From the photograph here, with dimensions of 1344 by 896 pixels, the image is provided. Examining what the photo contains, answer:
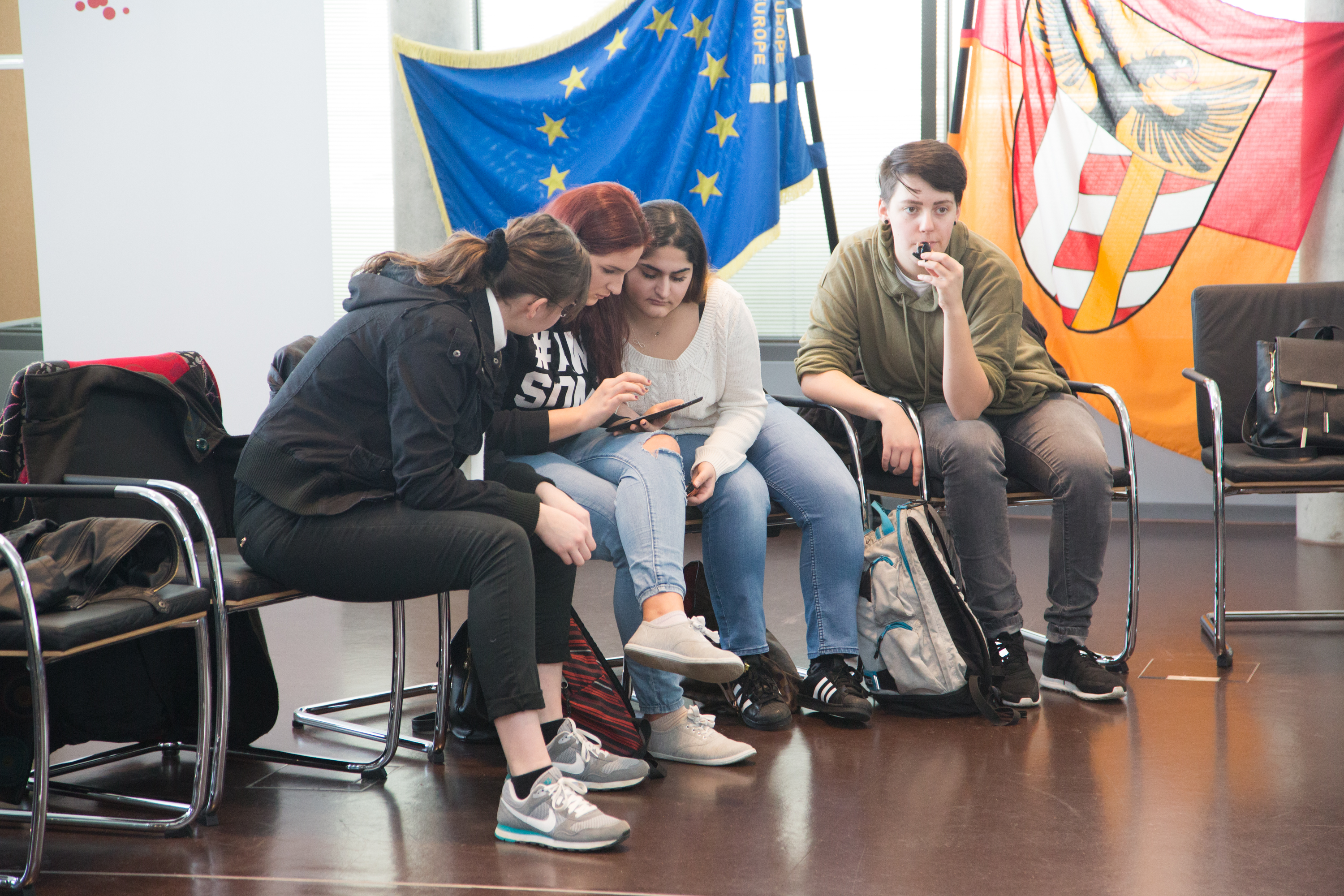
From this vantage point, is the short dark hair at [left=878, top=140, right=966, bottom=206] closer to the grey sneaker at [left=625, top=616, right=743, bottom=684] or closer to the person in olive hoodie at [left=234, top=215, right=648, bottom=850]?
the person in olive hoodie at [left=234, top=215, right=648, bottom=850]

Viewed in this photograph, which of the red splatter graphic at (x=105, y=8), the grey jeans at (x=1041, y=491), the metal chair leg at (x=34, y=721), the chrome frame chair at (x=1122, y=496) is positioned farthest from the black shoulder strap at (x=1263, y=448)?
the red splatter graphic at (x=105, y=8)

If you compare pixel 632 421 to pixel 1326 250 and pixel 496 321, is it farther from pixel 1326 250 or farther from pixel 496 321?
pixel 1326 250

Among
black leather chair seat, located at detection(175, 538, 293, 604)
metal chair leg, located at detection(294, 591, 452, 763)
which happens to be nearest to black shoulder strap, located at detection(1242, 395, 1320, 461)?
metal chair leg, located at detection(294, 591, 452, 763)

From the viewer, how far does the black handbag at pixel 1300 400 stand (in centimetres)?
281

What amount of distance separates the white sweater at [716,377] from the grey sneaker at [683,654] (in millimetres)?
536

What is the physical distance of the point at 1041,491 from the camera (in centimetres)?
262

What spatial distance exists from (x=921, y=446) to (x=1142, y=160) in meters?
2.17

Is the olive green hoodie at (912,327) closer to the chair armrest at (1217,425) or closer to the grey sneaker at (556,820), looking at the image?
the chair armrest at (1217,425)

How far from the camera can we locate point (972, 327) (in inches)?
108

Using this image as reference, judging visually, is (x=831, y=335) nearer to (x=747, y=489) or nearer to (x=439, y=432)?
(x=747, y=489)

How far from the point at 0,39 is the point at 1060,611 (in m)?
5.00

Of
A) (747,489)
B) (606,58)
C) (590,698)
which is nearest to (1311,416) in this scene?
(747,489)

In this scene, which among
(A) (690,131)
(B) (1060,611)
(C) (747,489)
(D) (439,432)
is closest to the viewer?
(D) (439,432)

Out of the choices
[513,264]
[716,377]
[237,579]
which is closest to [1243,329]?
[716,377]
